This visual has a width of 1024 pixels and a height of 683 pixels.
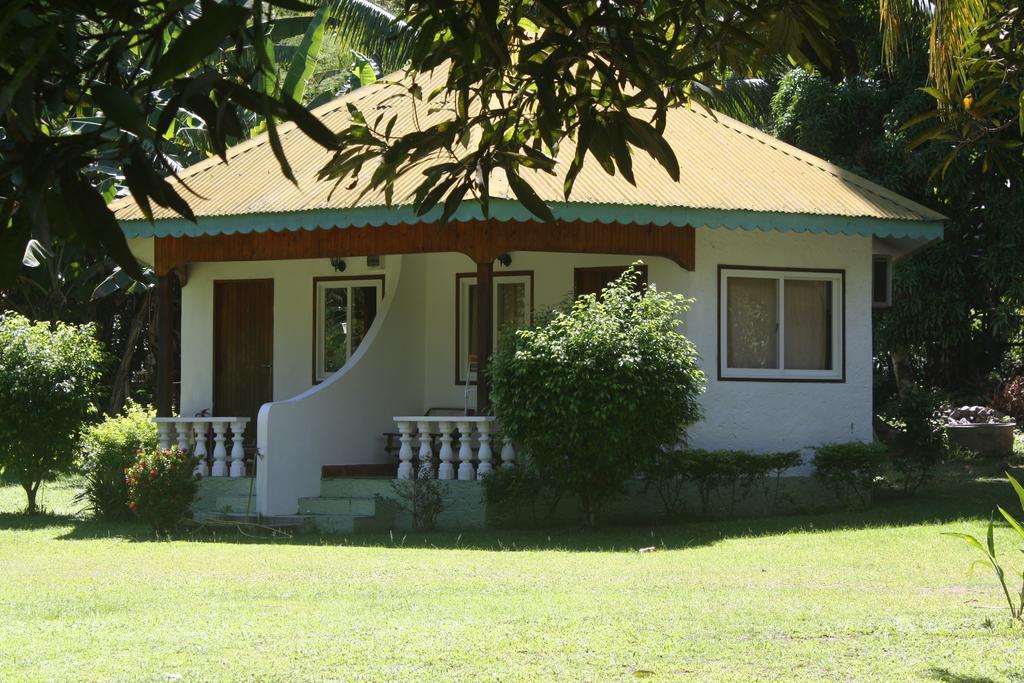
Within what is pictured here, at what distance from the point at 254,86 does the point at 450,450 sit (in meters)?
10.8

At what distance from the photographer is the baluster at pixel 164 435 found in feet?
51.7

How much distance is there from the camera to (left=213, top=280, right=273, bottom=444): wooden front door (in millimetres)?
18188

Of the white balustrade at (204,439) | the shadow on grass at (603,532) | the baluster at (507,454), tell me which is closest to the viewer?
the shadow on grass at (603,532)

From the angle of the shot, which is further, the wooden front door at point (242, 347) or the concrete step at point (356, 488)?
the wooden front door at point (242, 347)

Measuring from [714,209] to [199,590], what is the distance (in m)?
7.46

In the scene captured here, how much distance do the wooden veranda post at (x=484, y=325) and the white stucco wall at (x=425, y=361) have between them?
2.16 metres

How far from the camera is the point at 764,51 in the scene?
5703mm

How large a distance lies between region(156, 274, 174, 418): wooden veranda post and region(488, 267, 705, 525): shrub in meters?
4.91

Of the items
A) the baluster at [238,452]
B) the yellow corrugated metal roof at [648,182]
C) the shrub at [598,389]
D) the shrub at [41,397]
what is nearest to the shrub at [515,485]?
the shrub at [598,389]

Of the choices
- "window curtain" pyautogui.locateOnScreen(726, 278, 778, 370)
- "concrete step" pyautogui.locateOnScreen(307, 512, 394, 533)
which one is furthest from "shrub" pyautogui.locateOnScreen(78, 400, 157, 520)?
"window curtain" pyautogui.locateOnScreen(726, 278, 778, 370)

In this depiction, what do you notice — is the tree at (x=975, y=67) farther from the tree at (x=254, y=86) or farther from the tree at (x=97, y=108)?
the tree at (x=97, y=108)

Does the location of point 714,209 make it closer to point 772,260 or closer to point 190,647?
point 772,260

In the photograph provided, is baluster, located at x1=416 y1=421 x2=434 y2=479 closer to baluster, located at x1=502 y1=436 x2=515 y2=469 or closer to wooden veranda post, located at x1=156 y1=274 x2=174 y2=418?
baluster, located at x1=502 y1=436 x2=515 y2=469

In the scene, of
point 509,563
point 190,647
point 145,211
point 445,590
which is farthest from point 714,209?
point 145,211
